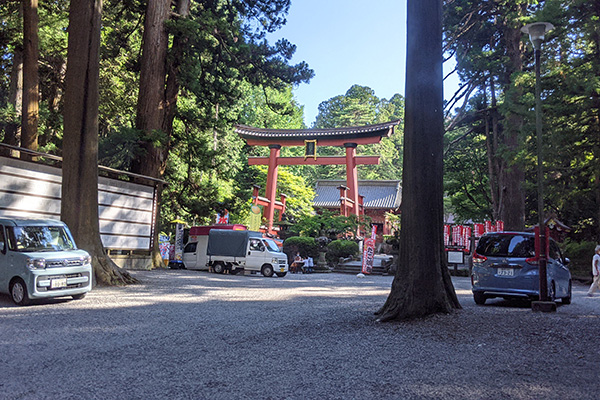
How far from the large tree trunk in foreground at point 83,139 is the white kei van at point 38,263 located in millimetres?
1834

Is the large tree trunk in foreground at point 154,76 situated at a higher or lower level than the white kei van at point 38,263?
higher

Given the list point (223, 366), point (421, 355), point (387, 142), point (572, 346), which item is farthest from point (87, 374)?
point (387, 142)

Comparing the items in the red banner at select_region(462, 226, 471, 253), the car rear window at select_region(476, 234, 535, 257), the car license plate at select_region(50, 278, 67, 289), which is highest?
the red banner at select_region(462, 226, 471, 253)

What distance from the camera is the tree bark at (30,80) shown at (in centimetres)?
1603

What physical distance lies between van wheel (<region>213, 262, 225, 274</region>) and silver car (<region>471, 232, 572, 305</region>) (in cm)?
1355

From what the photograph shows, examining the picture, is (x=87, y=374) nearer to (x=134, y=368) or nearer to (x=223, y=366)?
(x=134, y=368)

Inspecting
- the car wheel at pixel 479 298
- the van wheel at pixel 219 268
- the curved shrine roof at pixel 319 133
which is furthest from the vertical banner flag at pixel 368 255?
the car wheel at pixel 479 298

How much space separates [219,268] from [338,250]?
854 cm

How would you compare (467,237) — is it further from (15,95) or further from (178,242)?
(15,95)

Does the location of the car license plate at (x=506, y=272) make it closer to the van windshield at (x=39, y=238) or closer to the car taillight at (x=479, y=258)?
the car taillight at (x=479, y=258)

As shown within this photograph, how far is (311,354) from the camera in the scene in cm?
543

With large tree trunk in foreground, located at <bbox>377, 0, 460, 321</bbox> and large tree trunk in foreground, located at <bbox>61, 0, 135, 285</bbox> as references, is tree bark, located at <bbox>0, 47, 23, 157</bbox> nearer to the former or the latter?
large tree trunk in foreground, located at <bbox>61, 0, 135, 285</bbox>

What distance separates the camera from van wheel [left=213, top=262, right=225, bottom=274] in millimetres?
22344

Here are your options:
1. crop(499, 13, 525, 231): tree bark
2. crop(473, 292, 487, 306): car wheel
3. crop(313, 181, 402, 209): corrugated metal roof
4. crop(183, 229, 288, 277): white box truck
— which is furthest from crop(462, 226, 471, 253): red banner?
crop(313, 181, 402, 209): corrugated metal roof
